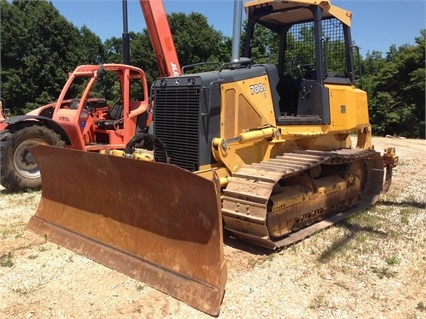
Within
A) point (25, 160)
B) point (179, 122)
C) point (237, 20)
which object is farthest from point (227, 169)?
point (25, 160)

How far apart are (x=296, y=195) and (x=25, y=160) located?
4746 millimetres

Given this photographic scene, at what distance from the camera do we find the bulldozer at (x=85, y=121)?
7445mm

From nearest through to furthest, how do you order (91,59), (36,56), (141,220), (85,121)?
(141,220) < (85,121) < (36,56) < (91,59)

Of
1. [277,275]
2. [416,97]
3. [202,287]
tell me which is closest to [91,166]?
[202,287]

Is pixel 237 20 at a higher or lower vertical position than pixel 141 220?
higher

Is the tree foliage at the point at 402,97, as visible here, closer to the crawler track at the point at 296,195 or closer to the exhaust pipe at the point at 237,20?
the exhaust pipe at the point at 237,20

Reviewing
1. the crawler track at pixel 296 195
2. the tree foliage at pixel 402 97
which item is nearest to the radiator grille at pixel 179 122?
the crawler track at pixel 296 195

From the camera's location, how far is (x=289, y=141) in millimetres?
5820

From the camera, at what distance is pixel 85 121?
8836 mm

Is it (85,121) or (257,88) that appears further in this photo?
(85,121)

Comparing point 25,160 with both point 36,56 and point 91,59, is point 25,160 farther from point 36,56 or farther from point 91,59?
point 91,59

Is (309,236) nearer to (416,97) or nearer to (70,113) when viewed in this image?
(70,113)

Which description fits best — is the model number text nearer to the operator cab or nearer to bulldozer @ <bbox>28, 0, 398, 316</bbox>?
bulldozer @ <bbox>28, 0, 398, 316</bbox>

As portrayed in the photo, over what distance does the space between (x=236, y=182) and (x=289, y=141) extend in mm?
1451
